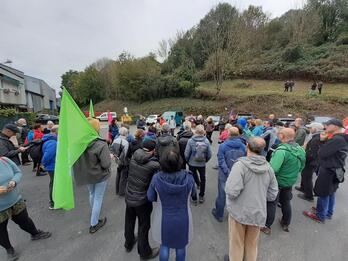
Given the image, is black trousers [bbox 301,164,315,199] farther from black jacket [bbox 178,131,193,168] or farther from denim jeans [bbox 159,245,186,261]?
denim jeans [bbox 159,245,186,261]

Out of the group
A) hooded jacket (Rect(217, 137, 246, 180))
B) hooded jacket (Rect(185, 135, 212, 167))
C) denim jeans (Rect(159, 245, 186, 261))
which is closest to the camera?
denim jeans (Rect(159, 245, 186, 261))

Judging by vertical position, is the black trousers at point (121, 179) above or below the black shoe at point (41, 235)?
above

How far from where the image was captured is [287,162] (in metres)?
3.09

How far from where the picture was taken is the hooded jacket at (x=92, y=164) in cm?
311

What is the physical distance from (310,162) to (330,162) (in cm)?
113

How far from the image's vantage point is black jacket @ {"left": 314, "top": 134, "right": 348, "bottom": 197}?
3160 mm

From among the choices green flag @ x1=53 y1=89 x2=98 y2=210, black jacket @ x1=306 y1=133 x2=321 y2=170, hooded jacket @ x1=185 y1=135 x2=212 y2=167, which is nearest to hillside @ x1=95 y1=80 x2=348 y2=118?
black jacket @ x1=306 y1=133 x2=321 y2=170

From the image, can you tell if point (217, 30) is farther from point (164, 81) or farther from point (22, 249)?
point (22, 249)

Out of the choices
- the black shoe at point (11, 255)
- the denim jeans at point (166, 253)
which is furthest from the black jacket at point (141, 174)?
the black shoe at point (11, 255)

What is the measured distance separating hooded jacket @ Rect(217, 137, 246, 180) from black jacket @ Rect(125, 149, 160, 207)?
144 centimetres

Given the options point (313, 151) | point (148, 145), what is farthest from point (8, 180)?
point (313, 151)

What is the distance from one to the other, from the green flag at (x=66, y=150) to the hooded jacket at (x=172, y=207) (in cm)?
136

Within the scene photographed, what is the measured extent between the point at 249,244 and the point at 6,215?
3242 mm

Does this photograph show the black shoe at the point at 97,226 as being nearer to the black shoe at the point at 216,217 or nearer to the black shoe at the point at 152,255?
the black shoe at the point at 152,255
